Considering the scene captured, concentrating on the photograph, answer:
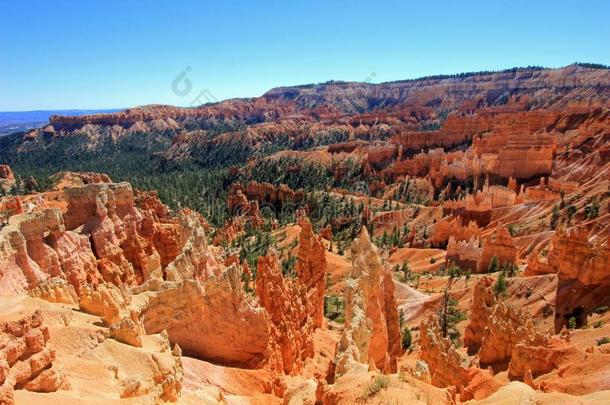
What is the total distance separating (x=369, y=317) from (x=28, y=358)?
16611mm

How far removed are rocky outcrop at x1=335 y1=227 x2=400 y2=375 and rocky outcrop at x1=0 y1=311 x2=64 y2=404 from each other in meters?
9.16

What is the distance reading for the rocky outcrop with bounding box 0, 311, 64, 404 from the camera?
32.1 feet

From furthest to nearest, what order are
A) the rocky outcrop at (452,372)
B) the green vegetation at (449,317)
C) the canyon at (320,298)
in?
the green vegetation at (449,317) < the rocky outcrop at (452,372) < the canyon at (320,298)

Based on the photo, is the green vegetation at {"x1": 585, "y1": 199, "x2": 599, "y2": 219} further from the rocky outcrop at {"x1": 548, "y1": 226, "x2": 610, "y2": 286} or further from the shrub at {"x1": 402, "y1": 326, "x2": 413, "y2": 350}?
the shrub at {"x1": 402, "y1": 326, "x2": 413, "y2": 350}

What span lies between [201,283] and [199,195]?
274ft

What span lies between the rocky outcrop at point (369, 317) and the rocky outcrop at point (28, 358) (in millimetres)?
9162

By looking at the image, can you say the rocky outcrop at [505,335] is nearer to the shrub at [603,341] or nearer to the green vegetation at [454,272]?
the shrub at [603,341]

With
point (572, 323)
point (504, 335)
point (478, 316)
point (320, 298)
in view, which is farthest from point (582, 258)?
point (320, 298)

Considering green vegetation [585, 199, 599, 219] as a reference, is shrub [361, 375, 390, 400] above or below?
above

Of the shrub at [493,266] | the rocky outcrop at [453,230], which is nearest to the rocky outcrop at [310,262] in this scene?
the shrub at [493,266]

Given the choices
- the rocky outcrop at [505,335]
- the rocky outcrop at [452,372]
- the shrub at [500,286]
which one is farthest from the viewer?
the shrub at [500,286]

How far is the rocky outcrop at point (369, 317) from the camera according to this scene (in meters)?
18.5

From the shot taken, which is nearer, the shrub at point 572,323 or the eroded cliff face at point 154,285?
the eroded cliff face at point 154,285

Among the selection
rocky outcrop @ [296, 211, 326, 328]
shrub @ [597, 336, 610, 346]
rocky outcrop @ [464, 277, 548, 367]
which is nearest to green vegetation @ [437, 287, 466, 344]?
rocky outcrop @ [464, 277, 548, 367]
